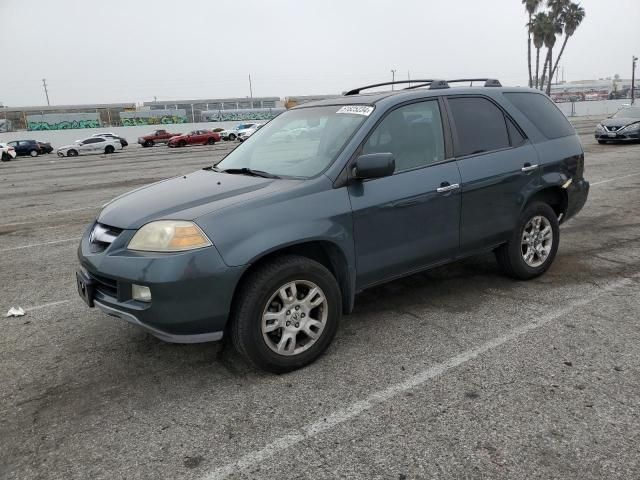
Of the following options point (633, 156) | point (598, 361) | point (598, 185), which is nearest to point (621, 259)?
point (598, 361)

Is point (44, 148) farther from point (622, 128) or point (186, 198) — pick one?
point (186, 198)

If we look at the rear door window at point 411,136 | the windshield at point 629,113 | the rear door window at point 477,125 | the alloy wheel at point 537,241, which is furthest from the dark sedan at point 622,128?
the rear door window at point 411,136

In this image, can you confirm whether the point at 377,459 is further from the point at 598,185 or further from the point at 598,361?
the point at 598,185

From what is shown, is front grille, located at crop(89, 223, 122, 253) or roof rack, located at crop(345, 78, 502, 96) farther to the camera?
roof rack, located at crop(345, 78, 502, 96)

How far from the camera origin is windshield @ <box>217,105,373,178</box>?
3822mm

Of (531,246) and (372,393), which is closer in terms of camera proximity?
(372,393)

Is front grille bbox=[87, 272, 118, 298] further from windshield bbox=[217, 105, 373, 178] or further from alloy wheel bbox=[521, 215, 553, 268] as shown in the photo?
alloy wheel bbox=[521, 215, 553, 268]

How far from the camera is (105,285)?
3.40 m

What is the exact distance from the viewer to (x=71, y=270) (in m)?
6.14

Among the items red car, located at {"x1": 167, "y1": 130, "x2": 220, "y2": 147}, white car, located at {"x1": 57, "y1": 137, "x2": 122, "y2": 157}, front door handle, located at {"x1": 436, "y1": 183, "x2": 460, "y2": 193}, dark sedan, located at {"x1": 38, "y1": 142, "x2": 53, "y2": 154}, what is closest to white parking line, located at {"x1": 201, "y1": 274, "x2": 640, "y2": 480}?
front door handle, located at {"x1": 436, "y1": 183, "x2": 460, "y2": 193}

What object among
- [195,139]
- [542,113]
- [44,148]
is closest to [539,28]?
[195,139]

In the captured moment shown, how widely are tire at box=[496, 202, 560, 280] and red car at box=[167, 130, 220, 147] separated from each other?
40.2 meters

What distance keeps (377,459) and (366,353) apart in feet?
3.80

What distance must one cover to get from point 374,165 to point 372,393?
145 cm
